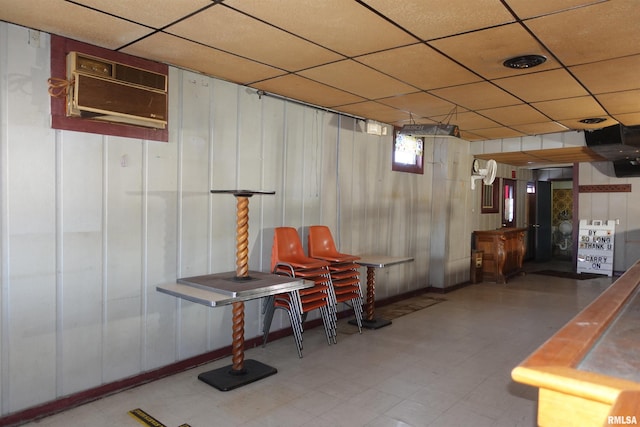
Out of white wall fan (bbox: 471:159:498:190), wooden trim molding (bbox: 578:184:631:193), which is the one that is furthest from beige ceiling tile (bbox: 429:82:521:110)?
wooden trim molding (bbox: 578:184:631:193)

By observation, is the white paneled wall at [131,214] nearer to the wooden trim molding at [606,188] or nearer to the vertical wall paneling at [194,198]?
the vertical wall paneling at [194,198]

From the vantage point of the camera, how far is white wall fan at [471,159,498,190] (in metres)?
7.50

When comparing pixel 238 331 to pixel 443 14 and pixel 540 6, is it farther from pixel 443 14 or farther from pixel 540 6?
pixel 540 6

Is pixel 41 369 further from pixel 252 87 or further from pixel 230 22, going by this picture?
pixel 252 87

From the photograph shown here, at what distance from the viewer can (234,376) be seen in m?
3.69

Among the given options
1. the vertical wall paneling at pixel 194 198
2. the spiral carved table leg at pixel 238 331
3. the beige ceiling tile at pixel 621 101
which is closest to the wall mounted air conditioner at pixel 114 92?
the vertical wall paneling at pixel 194 198

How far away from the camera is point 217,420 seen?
9.88ft

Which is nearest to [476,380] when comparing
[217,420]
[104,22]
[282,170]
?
[217,420]

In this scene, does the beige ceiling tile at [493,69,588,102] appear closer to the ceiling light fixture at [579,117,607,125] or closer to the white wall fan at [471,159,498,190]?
the ceiling light fixture at [579,117,607,125]

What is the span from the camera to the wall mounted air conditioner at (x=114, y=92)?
121 inches

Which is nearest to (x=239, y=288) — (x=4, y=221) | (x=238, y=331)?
(x=238, y=331)

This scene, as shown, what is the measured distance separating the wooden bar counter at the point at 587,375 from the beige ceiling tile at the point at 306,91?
10.4 feet

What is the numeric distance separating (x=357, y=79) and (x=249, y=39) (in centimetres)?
132

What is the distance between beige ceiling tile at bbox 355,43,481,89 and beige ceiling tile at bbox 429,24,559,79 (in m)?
0.11
